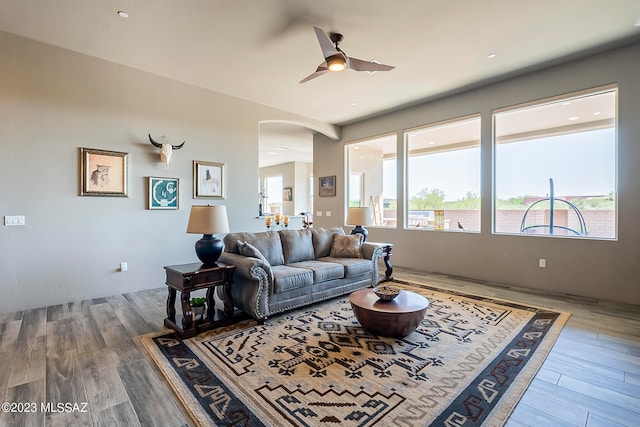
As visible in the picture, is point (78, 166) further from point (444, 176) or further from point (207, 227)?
point (444, 176)

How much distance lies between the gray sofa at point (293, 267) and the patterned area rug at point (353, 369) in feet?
0.84

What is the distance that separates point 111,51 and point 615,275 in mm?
7123

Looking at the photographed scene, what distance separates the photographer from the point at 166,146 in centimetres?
452

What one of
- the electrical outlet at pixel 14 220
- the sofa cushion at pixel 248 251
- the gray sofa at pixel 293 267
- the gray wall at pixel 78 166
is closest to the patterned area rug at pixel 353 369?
the gray sofa at pixel 293 267

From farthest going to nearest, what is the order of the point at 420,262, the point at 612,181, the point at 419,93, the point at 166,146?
the point at 420,262 < the point at 419,93 < the point at 166,146 < the point at 612,181

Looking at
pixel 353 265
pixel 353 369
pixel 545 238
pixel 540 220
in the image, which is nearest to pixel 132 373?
pixel 353 369

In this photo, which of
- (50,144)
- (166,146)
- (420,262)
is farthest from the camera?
(420,262)

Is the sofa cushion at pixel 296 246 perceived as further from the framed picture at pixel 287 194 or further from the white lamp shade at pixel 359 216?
the framed picture at pixel 287 194

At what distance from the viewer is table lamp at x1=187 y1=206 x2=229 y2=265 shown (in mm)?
3139

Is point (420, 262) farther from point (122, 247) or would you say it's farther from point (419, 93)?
point (122, 247)

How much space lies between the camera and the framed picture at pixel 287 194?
12.6 metres

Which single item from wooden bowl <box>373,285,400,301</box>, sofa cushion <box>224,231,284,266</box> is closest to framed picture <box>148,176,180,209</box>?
sofa cushion <box>224,231,284,266</box>

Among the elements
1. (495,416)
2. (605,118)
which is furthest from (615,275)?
(495,416)

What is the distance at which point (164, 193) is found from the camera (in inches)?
184
